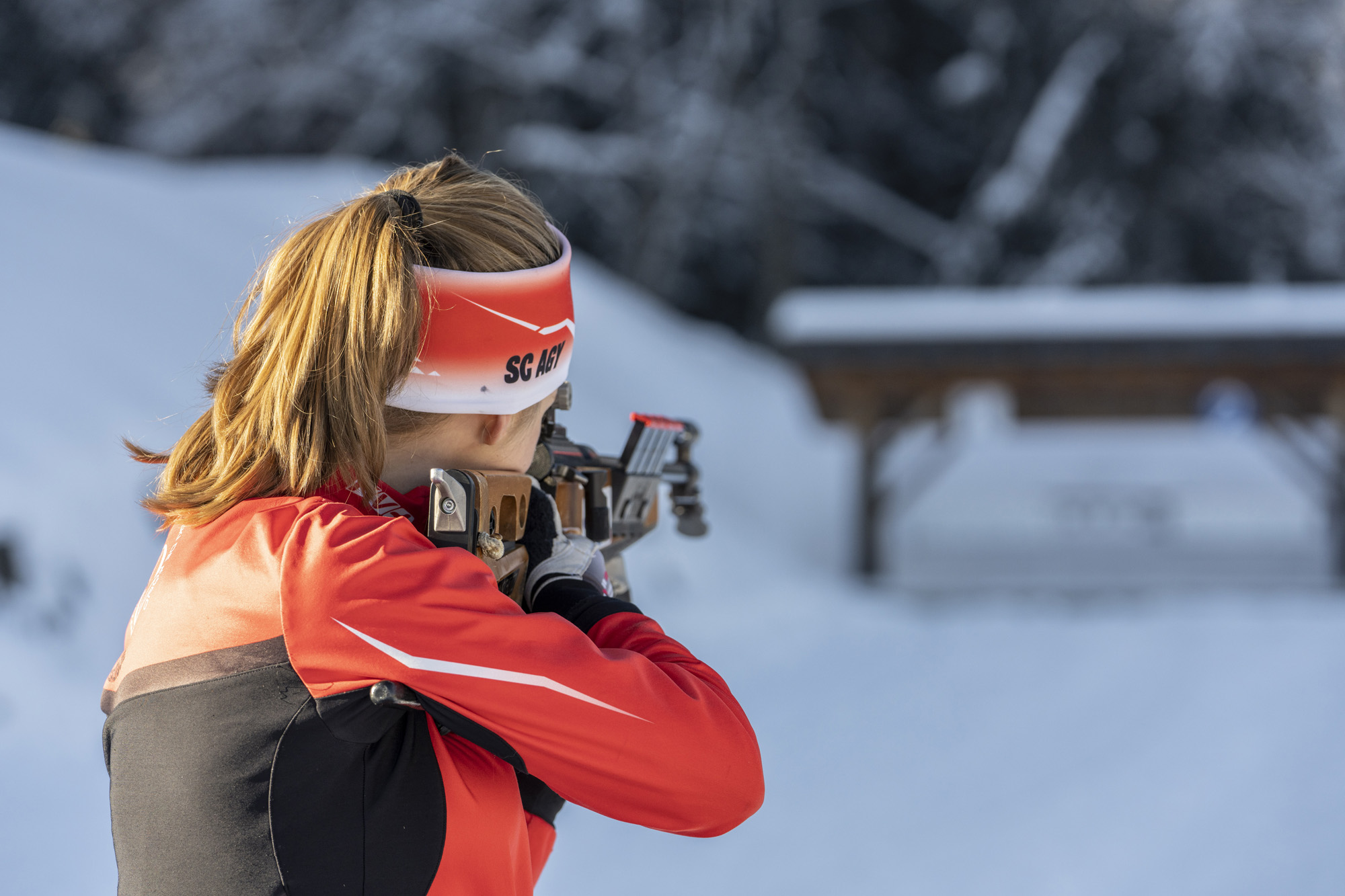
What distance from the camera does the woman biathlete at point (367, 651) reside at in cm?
112

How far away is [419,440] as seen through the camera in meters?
1.35

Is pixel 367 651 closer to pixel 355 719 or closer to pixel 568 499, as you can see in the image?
pixel 355 719

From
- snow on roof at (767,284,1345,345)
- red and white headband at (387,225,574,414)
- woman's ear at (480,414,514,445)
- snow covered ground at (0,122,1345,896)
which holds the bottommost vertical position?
snow covered ground at (0,122,1345,896)

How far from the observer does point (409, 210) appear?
4.16 feet

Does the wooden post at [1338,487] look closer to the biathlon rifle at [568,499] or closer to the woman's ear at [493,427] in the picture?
the biathlon rifle at [568,499]

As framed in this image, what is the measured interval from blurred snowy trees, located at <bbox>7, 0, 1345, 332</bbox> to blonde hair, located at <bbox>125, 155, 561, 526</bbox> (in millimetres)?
16721

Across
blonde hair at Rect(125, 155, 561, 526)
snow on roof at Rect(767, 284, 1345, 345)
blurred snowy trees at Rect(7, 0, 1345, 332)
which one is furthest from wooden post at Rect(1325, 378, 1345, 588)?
blurred snowy trees at Rect(7, 0, 1345, 332)

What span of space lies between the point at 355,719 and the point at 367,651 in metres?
0.07

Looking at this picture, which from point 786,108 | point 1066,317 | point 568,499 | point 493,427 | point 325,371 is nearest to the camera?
point 325,371

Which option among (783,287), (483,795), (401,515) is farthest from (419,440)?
(783,287)

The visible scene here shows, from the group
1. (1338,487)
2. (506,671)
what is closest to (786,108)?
(1338,487)

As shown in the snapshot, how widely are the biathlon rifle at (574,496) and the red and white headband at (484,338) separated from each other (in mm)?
93

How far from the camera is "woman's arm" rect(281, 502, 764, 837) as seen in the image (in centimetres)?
109

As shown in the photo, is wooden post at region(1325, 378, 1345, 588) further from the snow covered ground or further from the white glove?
the white glove
